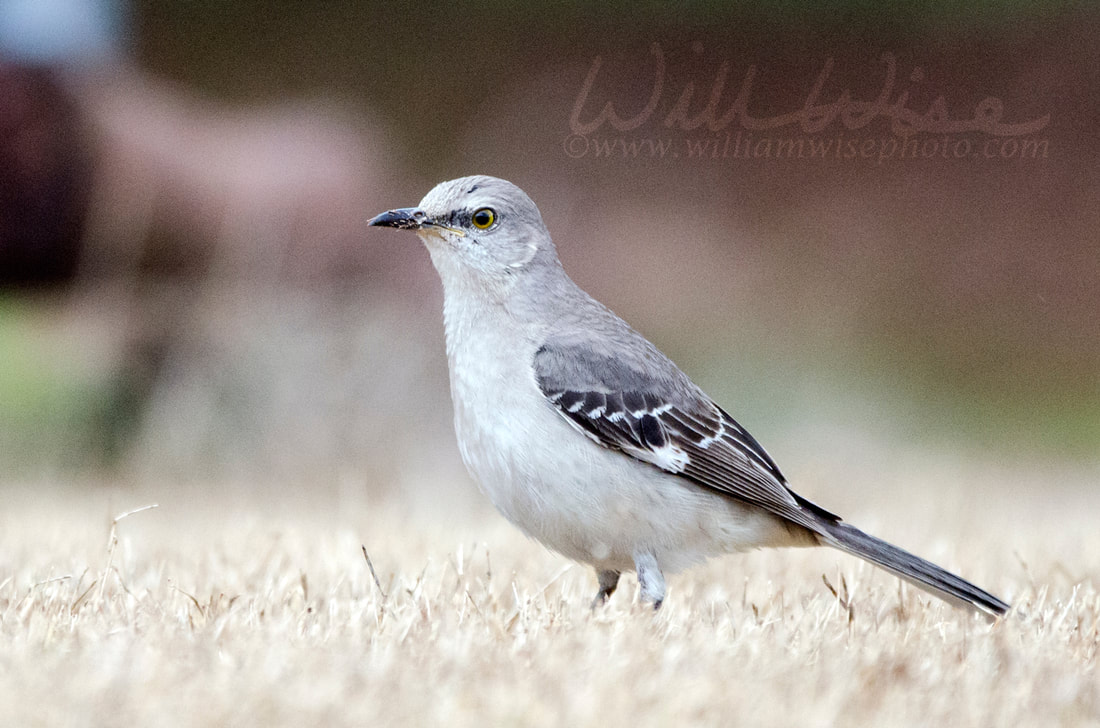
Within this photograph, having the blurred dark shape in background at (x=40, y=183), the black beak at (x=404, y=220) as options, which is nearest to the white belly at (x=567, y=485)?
the black beak at (x=404, y=220)

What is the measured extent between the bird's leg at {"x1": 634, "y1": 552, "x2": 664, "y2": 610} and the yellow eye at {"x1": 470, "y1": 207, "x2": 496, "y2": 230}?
1251 millimetres

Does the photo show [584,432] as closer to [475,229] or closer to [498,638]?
[475,229]

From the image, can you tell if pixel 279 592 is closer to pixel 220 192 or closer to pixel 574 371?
pixel 574 371

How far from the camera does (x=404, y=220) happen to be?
3.90 metres

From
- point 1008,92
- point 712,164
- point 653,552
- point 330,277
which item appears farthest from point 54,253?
point 1008,92

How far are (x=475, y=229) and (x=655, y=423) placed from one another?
36.4 inches

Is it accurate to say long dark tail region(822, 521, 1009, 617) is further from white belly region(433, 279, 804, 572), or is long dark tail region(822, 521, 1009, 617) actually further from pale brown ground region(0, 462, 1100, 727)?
white belly region(433, 279, 804, 572)

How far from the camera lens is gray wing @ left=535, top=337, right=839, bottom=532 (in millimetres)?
3699

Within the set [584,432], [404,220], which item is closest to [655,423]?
[584,432]

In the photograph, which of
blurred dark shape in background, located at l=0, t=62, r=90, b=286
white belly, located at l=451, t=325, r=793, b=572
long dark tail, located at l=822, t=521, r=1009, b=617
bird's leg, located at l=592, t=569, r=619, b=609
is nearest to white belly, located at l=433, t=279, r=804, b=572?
white belly, located at l=451, t=325, r=793, b=572

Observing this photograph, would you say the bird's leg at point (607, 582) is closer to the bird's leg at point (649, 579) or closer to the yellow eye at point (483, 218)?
the bird's leg at point (649, 579)

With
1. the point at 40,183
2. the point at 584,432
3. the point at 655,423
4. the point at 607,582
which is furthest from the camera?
the point at 40,183

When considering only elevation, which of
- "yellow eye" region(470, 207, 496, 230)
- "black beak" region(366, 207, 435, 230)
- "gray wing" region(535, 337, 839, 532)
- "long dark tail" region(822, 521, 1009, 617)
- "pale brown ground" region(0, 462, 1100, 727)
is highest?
"yellow eye" region(470, 207, 496, 230)

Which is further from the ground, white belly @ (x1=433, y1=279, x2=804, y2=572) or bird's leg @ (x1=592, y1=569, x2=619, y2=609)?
white belly @ (x1=433, y1=279, x2=804, y2=572)
